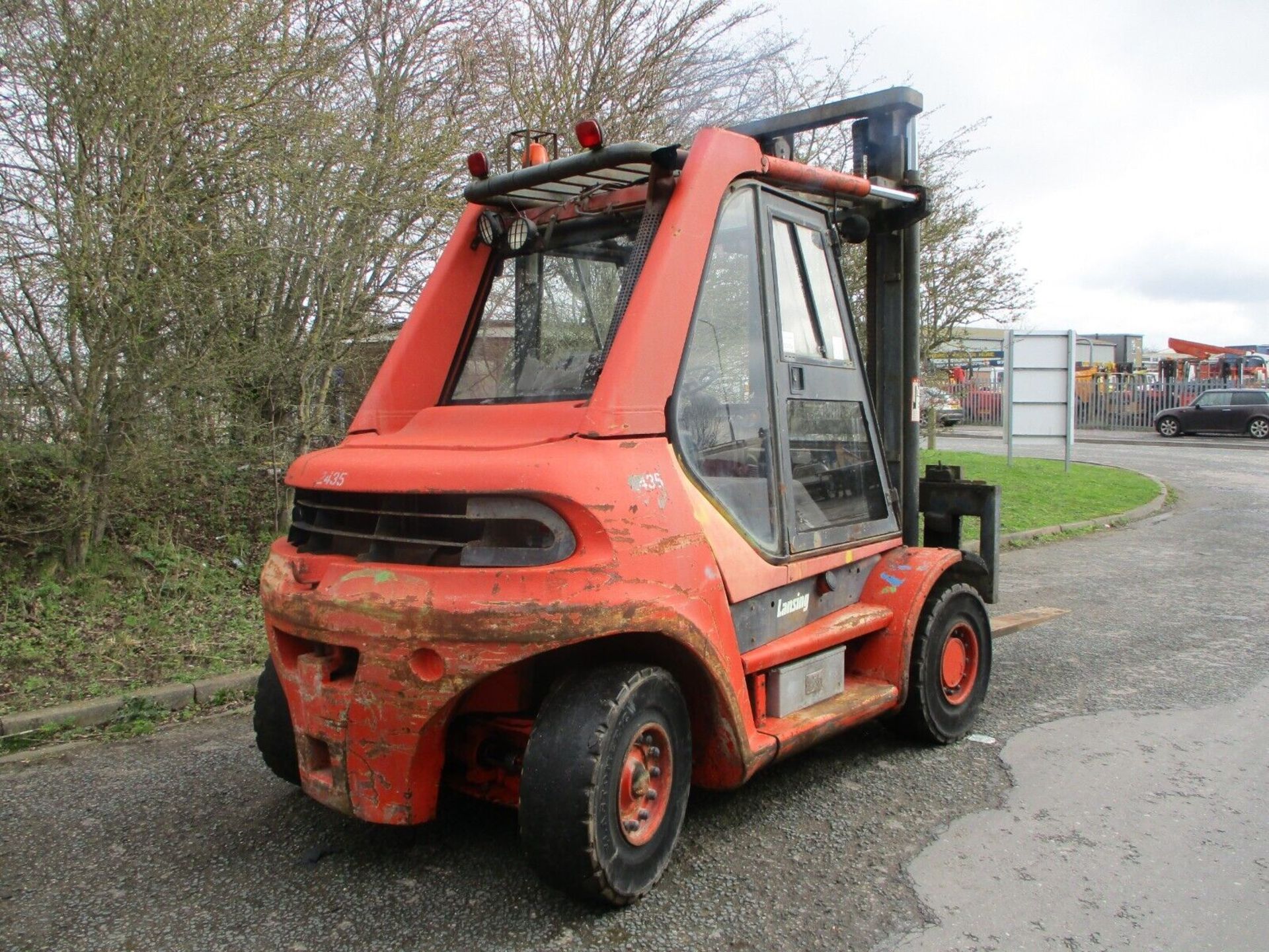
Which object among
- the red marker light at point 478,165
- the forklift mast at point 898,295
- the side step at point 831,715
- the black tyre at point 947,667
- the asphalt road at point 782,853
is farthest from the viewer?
the forklift mast at point 898,295

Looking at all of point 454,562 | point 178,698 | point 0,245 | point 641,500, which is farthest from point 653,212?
point 0,245

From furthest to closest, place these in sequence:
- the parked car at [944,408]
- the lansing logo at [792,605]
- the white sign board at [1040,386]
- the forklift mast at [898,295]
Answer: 1. the parked car at [944,408]
2. the white sign board at [1040,386]
3. the forklift mast at [898,295]
4. the lansing logo at [792,605]

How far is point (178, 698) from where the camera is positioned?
226 inches

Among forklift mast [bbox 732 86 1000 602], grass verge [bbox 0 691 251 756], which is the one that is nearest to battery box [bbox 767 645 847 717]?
forklift mast [bbox 732 86 1000 602]

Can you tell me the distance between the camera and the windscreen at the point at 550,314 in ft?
12.7

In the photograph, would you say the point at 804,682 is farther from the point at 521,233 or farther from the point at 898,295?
the point at 898,295

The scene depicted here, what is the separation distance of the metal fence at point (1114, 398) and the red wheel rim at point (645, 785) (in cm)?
3451

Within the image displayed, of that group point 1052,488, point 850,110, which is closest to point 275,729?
point 850,110

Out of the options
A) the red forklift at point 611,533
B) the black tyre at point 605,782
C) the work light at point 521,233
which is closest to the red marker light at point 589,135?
the red forklift at point 611,533

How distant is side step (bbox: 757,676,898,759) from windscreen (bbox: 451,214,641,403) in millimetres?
1447

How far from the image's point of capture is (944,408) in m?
31.1

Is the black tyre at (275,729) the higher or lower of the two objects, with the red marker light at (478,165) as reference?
lower

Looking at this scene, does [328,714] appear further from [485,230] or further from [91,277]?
[91,277]

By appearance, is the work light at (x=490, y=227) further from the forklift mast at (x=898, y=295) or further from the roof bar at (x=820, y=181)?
the forklift mast at (x=898, y=295)
